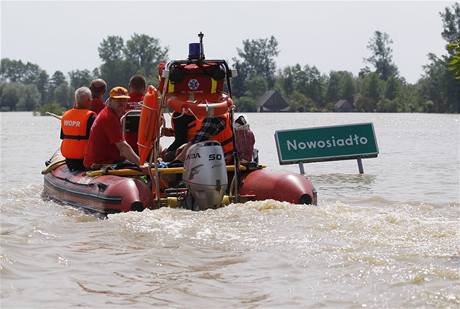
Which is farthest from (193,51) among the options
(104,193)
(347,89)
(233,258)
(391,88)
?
(347,89)

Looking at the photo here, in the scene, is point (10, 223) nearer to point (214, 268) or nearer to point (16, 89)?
point (214, 268)

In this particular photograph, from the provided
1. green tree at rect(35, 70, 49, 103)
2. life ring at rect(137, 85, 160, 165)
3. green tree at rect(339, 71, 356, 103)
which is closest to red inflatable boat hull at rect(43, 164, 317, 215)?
life ring at rect(137, 85, 160, 165)

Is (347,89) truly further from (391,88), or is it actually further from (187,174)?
(187,174)

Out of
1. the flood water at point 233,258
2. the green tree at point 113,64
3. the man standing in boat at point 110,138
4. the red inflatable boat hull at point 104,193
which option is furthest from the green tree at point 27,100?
the flood water at point 233,258

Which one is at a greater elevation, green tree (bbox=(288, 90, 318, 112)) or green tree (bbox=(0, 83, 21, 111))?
green tree (bbox=(0, 83, 21, 111))

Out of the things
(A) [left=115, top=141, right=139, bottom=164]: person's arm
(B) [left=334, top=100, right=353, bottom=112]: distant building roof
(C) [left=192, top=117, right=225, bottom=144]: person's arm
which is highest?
(C) [left=192, top=117, right=225, bottom=144]: person's arm

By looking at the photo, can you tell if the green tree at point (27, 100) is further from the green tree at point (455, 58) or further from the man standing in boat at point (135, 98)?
the green tree at point (455, 58)

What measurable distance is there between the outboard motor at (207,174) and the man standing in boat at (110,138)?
3.14 ft

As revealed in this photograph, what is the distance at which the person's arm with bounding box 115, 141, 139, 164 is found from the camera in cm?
1058

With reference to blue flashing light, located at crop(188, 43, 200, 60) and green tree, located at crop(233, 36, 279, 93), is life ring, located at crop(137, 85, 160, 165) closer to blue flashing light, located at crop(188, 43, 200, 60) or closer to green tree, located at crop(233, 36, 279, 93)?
blue flashing light, located at crop(188, 43, 200, 60)

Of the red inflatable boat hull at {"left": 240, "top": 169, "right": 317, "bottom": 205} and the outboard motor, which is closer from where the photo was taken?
the outboard motor

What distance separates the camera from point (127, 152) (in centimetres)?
1063

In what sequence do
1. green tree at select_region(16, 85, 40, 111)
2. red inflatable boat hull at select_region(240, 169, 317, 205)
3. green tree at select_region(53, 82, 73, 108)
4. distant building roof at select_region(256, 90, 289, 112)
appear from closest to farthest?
red inflatable boat hull at select_region(240, 169, 317, 205) → distant building roof at select_region(256, 90, 289, 112) → green tree at select_region(16, 85, 40, 111) → green tree at select_region(53, 82, 73, 108)

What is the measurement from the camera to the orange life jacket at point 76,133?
1156cm
